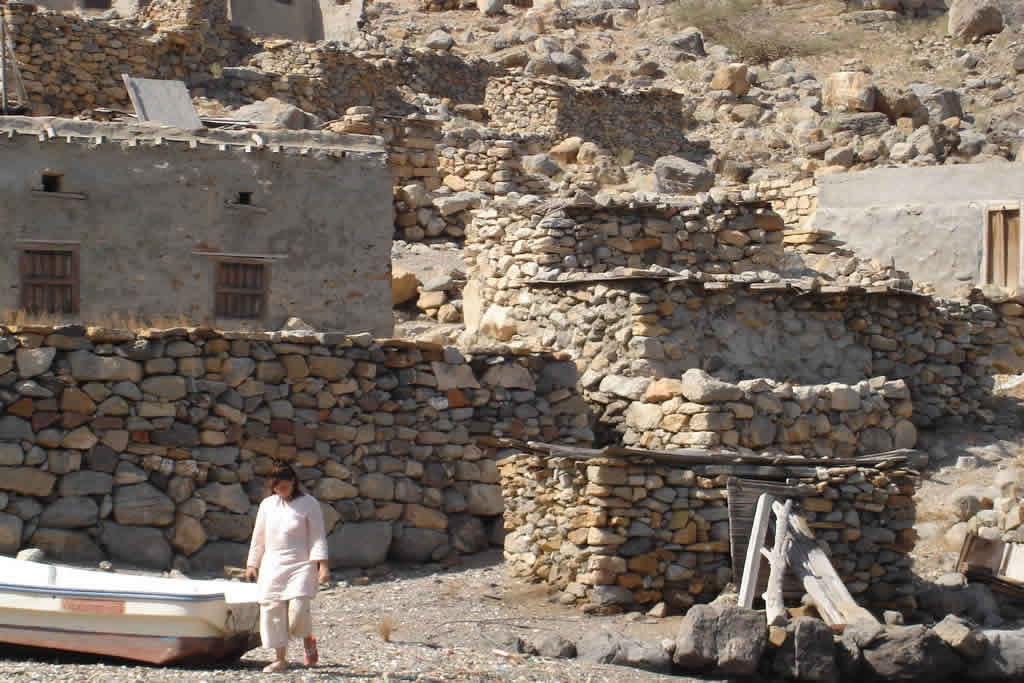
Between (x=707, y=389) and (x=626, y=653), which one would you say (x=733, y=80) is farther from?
(x=626, y=653)

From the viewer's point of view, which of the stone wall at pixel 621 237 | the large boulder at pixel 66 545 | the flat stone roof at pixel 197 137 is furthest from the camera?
the stone wall at pixel 621 237

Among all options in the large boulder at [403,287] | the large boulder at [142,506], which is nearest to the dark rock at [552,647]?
the large boulder at [142,506]

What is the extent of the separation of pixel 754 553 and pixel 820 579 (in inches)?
22.3

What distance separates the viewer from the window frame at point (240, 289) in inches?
638

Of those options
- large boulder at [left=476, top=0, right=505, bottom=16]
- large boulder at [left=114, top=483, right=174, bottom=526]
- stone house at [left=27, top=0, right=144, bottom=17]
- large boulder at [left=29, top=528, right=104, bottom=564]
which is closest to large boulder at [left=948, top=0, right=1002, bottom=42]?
large boulder at [left=476, top=0, right=505, bottom=16]

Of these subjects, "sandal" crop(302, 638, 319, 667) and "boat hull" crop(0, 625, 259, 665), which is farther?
"sandal" crop(302, 638, 319, 667)

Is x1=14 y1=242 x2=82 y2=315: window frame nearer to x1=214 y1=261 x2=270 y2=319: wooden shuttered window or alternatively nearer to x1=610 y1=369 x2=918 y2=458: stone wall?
x1=214 y1=261 x2=270 y2=319: wooden shuttered window

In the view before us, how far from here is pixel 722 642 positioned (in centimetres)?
1035

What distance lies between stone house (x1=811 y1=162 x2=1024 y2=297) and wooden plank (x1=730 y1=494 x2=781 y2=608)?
8.10m

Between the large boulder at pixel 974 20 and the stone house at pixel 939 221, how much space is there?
15800mm

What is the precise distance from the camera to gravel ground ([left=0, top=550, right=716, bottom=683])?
830cm

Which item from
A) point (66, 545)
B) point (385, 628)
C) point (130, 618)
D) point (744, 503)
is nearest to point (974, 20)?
point (744, 503)

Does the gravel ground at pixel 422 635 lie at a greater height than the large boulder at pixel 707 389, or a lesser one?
lesser

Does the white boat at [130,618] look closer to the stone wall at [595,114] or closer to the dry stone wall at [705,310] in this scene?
the dry stone wall at [705,310]
